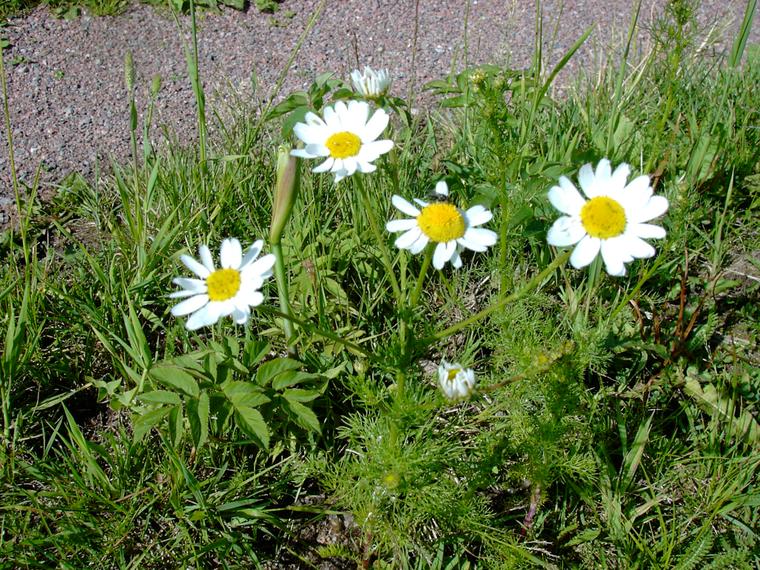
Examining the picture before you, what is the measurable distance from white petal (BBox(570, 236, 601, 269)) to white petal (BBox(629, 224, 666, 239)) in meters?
0.07

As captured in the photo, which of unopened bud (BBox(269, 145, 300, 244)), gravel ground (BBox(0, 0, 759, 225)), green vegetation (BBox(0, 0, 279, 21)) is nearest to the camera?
unopened bud (BBox(269, 145, 300, 244))

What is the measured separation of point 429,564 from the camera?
1.28m

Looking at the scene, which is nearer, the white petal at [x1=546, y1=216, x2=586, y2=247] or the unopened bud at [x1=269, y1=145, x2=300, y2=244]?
the white petal at [x1=546, y1=216, x2=586, y2=247]

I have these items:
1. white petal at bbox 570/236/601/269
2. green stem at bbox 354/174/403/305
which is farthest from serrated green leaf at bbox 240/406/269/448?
white petal at bbox 570/236/601/269

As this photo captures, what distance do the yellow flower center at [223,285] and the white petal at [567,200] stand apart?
501 millimetres

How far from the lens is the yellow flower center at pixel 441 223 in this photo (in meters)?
1.15

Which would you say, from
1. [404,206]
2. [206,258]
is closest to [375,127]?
[404,206]

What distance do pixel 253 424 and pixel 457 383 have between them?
38 centimetres

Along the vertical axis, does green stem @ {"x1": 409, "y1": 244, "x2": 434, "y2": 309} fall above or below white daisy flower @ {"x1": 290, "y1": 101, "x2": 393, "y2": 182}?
below

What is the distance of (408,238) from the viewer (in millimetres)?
1163

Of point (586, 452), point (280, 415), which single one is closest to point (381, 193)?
point (280, 415)

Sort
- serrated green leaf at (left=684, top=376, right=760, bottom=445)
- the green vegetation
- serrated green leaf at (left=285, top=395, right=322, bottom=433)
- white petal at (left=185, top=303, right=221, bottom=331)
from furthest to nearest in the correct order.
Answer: the green vegetation → serrated green leaf at (left=684, top=376, right=760, bottom=445) → serrated green leaf at (left=285, top=395, right=322, bottom=433) → white petal at (left=185, top=303, right=221, bottom=331)

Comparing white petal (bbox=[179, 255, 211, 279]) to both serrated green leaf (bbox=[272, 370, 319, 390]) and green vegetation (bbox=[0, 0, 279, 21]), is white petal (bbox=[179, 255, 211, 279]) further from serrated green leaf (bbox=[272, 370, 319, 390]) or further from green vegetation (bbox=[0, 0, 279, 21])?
green vegetation (bbox=[0, 0, 279, 21])

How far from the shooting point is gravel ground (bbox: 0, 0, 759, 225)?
226 centimetres
